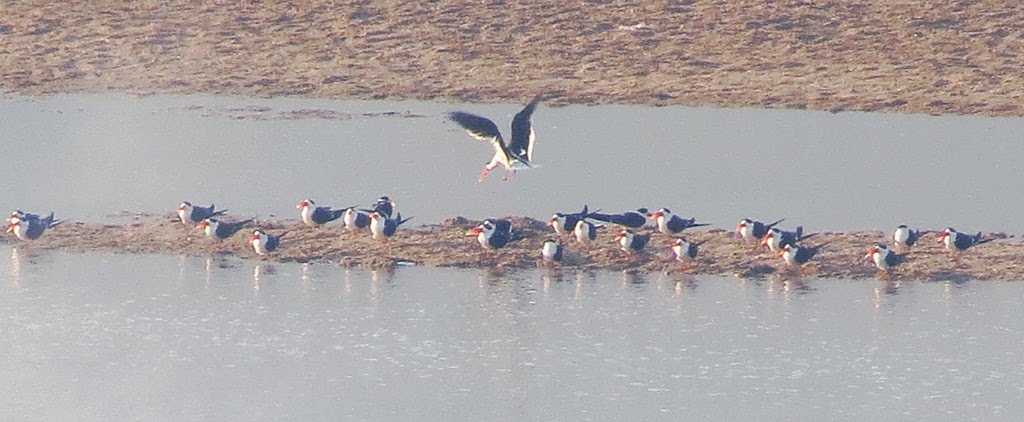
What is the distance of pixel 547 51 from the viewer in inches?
976

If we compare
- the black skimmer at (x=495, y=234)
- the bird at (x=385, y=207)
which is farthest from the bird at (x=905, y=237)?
the bird at (x=385, y=207)

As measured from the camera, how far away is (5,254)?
16828 millimetres

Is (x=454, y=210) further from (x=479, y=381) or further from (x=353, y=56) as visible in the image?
(x=353, y=56)

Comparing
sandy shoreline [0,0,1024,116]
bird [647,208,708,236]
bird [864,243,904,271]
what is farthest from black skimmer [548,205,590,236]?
sandy shoreline [0,0,1024,116]

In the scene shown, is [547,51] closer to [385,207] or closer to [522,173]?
[522,173]

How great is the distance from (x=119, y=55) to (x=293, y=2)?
2401 millimetres

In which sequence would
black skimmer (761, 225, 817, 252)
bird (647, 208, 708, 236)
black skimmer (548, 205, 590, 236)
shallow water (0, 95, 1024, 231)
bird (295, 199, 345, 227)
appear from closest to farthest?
black skimmer (761, 225, 817, 252)
black skimmer (548, 205, 590, 236)
bird (647, 208, 708, 236)
bird (295, 199, 345, 227)
shallow water (0, 95, 1024, 231)

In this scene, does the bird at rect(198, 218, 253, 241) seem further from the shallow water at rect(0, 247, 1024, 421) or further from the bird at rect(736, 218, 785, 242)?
the bird at rect(736, 218, 785, 242)

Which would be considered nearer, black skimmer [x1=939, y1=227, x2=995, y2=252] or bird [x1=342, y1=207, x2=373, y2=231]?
black skimmer [x1=939, y1=227, x2=995, y2=252]

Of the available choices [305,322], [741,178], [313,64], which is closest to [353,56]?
[313,64]

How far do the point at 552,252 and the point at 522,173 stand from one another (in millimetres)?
3455

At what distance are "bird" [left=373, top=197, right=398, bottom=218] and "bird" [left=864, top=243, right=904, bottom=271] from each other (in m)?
3.39

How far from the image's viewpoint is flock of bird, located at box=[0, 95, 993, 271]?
1616 cm

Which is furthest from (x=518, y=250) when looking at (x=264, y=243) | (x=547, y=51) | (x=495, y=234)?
(x=547, y=51)
